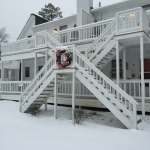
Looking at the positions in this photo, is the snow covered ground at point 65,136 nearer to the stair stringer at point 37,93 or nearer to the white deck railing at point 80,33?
the stair stringer at point 37,93

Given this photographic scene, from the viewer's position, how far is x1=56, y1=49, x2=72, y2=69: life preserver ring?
9055 millimetres

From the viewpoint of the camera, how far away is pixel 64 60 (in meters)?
9.12

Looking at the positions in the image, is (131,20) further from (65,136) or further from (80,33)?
(65,136)

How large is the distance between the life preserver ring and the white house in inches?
1.8

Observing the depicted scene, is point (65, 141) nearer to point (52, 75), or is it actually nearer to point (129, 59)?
point (52, 75)

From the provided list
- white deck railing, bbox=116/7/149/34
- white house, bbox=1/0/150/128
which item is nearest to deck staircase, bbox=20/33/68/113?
white house, bbox=1/0/150/128

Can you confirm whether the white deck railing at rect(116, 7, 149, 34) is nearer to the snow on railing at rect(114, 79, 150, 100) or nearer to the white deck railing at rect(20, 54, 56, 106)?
the snow on railing at rect(114, 79, 150, 100)

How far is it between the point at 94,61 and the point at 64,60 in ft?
6.55

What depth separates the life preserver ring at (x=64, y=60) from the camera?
29.7 ft

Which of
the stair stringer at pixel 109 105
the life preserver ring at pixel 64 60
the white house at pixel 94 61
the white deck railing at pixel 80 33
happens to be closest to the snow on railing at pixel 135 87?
the white house at pixel 94 61

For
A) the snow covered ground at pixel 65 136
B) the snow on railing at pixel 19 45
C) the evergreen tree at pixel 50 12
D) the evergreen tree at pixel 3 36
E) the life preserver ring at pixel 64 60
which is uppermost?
the evergreen tree at pixel 50 12

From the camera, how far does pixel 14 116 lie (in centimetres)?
916

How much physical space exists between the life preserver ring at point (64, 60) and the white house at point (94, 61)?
0.05 m

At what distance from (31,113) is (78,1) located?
10600 millimetres
